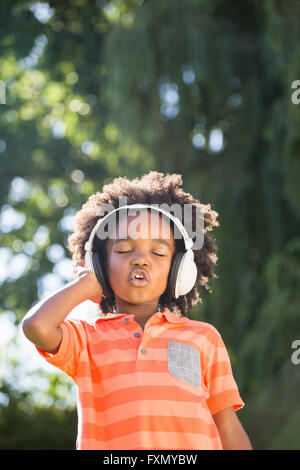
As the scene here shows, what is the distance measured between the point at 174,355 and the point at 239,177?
5052 millimetres

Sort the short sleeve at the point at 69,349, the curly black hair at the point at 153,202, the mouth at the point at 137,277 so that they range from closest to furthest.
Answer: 1. the short sleeve at the point at 69,349
2. the mouth at the point at 137,277
3. the curly black hair at the point at 153,202

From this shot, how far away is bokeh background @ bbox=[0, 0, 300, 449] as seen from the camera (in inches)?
241

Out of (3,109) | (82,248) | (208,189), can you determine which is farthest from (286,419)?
(3,109)

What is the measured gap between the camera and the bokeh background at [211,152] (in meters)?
6.13

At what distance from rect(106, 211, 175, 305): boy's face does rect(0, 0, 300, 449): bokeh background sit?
3.97 metres

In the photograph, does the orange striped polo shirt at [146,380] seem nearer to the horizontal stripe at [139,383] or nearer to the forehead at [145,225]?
the horizontal stripe at [139,383]

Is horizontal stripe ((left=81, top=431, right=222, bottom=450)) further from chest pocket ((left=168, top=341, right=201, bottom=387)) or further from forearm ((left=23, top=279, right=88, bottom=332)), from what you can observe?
forearm ((left=23, top=279, right=88, bottom=332))

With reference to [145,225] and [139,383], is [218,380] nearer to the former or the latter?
[139,383]

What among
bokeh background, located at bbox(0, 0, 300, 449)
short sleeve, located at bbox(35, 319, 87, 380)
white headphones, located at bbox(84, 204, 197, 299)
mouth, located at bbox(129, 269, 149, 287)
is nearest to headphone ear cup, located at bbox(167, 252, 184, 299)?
white headphones, located at bbox(84, 204, 197, 299)

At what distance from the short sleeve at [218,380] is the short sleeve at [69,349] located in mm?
312

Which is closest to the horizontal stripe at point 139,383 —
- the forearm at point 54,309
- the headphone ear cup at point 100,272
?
the forearm at point 54,309

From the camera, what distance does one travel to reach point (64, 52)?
29.7 feet

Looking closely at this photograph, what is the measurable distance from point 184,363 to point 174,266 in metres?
0.29
